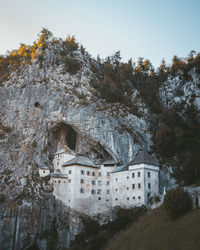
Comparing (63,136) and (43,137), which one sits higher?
(63,136)

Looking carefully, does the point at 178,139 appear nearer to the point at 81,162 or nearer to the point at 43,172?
the point at 81,162

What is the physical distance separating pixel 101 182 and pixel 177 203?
23457 mm

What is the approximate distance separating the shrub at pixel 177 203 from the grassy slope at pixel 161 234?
98 centimetres

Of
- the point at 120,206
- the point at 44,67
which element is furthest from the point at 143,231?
the point at 44,67

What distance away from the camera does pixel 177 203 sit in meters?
38.0

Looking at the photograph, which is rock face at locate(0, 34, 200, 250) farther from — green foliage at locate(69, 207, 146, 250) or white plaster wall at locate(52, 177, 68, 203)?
green foliage at locate(69, 207, 146, 250)

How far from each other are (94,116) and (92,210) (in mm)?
20476

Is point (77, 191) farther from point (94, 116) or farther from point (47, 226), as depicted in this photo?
point (94, 116)

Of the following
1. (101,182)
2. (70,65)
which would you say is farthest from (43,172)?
(70,65)

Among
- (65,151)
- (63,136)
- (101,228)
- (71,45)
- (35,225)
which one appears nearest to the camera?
(101,228)

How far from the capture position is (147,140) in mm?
65250

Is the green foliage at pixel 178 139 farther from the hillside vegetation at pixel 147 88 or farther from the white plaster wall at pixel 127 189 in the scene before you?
the white plaster wall at pixel 127 189

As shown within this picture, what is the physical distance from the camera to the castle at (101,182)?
176 feet

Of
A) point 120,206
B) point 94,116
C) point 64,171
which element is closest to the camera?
point 120,206
